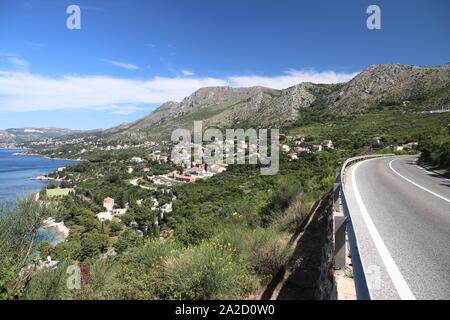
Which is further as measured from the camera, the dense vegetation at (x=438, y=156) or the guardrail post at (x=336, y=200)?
the dense vegetation at (x=438, y=156)

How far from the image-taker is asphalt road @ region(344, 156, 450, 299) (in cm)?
334

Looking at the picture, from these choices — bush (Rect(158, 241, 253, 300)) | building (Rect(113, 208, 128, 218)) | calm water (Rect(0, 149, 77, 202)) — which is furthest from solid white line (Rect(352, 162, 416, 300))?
building (Rect(113, 208, 128, 218))

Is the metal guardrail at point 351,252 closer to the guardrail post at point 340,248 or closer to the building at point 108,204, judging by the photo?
the guardrail post at point 340,248

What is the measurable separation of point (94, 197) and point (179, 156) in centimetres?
4975

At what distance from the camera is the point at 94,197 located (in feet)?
216

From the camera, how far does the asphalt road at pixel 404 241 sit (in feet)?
11.0

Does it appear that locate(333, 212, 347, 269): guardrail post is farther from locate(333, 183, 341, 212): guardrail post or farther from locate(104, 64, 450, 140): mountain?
locate(104, 64, 450, 140): mountain

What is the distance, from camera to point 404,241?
4.86 m

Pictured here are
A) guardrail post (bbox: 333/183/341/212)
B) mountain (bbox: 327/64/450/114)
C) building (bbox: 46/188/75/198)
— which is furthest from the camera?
mountain (bbox: 327/64/450/114)

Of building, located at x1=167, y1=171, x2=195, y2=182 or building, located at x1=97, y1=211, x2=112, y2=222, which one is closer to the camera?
building, located at x1=97, y1=211, x2=112, y2=222

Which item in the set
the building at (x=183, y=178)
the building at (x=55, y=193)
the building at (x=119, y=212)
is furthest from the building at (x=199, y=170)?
the building at (x=55, y=193)

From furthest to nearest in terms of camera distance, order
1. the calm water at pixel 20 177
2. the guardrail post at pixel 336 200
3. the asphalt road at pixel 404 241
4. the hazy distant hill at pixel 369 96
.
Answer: the hazy distant hill at pixel 369 96, the calm water at pixel 20 177, the guardrail post at pixel 336 200, the asphalt road at pixel 404 241

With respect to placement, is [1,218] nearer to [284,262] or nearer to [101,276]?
[101,276]
